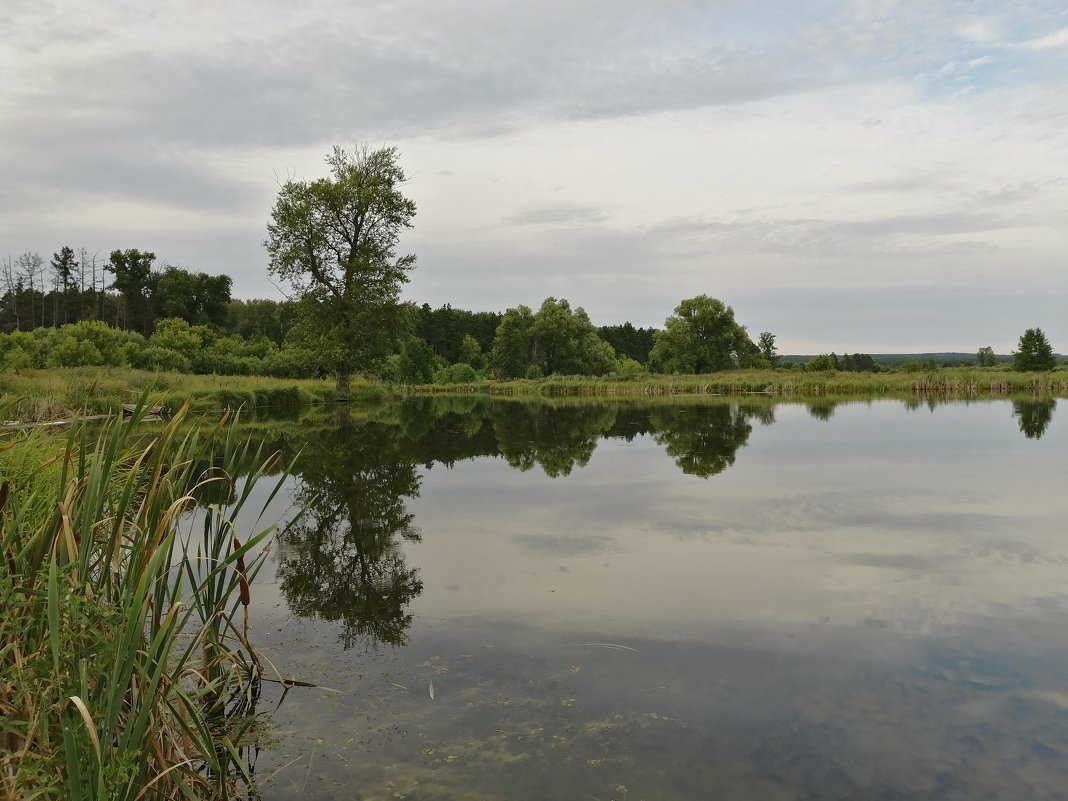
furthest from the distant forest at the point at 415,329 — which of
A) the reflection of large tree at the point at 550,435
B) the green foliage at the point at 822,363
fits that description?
the reflection of large tree at the point at 550,435

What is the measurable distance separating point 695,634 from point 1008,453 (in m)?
13.5

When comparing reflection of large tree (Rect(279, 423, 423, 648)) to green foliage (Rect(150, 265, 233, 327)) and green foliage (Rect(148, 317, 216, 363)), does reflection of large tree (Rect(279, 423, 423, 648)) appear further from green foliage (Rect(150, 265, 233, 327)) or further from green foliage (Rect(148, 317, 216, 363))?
green foliage (Rect(150, 265, 233, 327))

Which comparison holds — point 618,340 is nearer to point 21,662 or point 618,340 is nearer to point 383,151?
point 383,151

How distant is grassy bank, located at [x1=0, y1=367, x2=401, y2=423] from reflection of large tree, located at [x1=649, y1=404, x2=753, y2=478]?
893 cm

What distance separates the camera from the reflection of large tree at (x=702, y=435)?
587 inches

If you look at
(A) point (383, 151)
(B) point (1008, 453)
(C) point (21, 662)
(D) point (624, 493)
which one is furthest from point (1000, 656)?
(A) point (383, 151)

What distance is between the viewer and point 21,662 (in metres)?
2.63

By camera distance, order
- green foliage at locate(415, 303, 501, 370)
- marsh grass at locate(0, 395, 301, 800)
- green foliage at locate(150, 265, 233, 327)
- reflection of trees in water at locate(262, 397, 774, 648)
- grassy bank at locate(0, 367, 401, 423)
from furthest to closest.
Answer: green foliage at locate(415, 303, 501, 370), green foliage at locate(150, 265, 233, 327), grassy bank at locate(0, 367, 401, 423), reflection of trees in water at locate(262, 397, 774, 648), marsh grass at locate(0, 395, 301, 800)

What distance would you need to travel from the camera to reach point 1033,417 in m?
25.1

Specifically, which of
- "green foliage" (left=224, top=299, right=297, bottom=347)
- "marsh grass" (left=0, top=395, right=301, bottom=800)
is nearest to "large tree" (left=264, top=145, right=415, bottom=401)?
"marsh grass" (left=0, top=395, right=301, bottom=800)

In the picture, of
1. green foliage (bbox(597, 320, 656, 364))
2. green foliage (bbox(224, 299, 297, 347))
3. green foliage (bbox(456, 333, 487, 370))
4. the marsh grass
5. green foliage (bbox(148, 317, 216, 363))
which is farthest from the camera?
green foliage (bbox(597, 320, 656, 364))

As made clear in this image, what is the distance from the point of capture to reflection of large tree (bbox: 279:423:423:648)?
240 inches

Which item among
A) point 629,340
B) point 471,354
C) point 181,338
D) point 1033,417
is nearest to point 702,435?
point 1033,417

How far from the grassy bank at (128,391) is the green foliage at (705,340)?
35714mm
